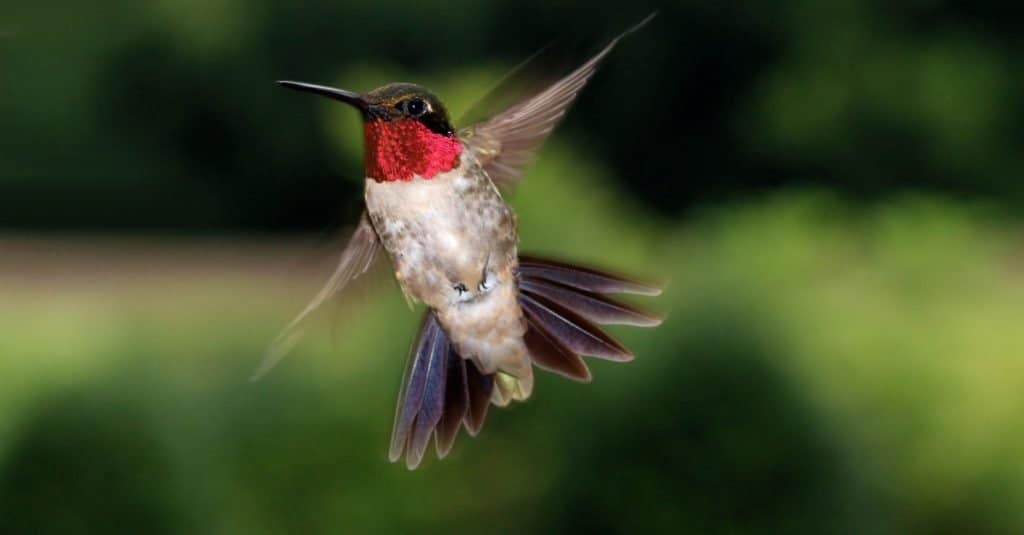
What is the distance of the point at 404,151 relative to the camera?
1.34 meters

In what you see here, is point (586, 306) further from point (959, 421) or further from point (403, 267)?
point (959, 421)

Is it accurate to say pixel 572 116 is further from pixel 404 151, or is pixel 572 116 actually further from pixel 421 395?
pixel 404 151

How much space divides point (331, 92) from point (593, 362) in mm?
2403

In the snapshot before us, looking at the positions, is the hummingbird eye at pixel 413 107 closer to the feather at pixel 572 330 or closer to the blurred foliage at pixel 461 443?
the feather at pixel 572 330

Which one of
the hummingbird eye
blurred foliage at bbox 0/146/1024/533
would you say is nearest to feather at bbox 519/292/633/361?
the hummingbird eye

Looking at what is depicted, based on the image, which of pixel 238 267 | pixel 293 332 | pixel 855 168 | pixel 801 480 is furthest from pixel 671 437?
pixel 238 267

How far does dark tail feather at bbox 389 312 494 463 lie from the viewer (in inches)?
55.6

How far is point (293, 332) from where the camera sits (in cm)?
118

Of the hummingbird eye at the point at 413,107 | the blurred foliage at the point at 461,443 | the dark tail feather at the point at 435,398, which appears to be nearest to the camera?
the hummingbird eye at the point at 413,107

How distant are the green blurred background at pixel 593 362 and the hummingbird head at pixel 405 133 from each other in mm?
54

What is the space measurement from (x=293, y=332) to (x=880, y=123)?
Result: 11.5 metres

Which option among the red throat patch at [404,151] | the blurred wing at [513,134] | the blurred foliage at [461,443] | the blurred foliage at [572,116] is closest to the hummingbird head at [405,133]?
the red throat patch at [404,151]

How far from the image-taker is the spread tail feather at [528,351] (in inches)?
55.9

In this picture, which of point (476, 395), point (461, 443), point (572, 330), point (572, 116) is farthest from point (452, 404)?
point (572, 116)
